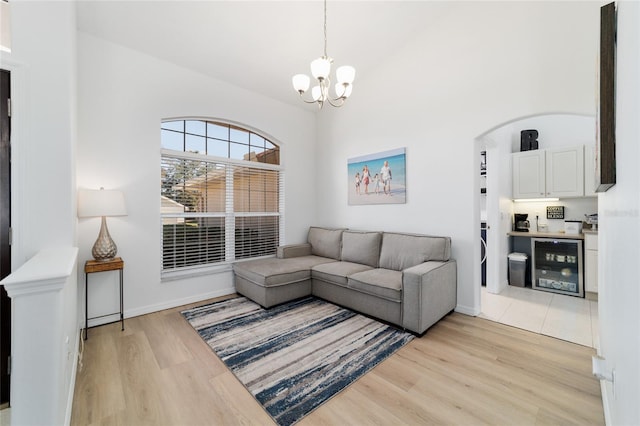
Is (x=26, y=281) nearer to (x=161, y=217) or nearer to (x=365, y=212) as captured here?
(x=161, y=217)

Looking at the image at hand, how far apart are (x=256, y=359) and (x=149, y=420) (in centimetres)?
80

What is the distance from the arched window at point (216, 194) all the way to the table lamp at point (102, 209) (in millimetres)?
646

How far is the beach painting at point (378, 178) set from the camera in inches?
149

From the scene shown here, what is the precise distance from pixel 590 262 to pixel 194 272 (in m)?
5.34

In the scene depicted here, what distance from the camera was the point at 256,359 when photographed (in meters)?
2.23

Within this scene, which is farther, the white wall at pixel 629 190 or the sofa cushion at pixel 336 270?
the sofa cushion at pixel 336 270

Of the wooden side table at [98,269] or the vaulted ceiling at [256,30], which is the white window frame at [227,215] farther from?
the vaulted ceiling at [256,30]

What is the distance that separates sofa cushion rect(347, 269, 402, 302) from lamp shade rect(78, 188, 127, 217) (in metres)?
2.55

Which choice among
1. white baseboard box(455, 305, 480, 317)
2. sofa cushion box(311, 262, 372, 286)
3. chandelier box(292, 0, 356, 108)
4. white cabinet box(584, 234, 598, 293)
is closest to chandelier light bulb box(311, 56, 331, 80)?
chandelier box(292, 0, 356, 108)

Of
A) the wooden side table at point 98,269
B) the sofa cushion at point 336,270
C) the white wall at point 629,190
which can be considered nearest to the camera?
the white wall at point 629,190

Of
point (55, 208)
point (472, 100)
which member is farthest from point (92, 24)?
point (472, 100)

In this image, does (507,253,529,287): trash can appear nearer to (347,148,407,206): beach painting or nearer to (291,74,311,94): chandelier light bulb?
(347,148,407,206): beach painting

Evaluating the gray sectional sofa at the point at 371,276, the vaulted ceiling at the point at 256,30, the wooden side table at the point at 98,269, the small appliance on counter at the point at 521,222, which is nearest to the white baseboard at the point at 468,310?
the gray sectional sofa at the point at 371,276

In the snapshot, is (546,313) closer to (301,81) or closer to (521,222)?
(521,222)
